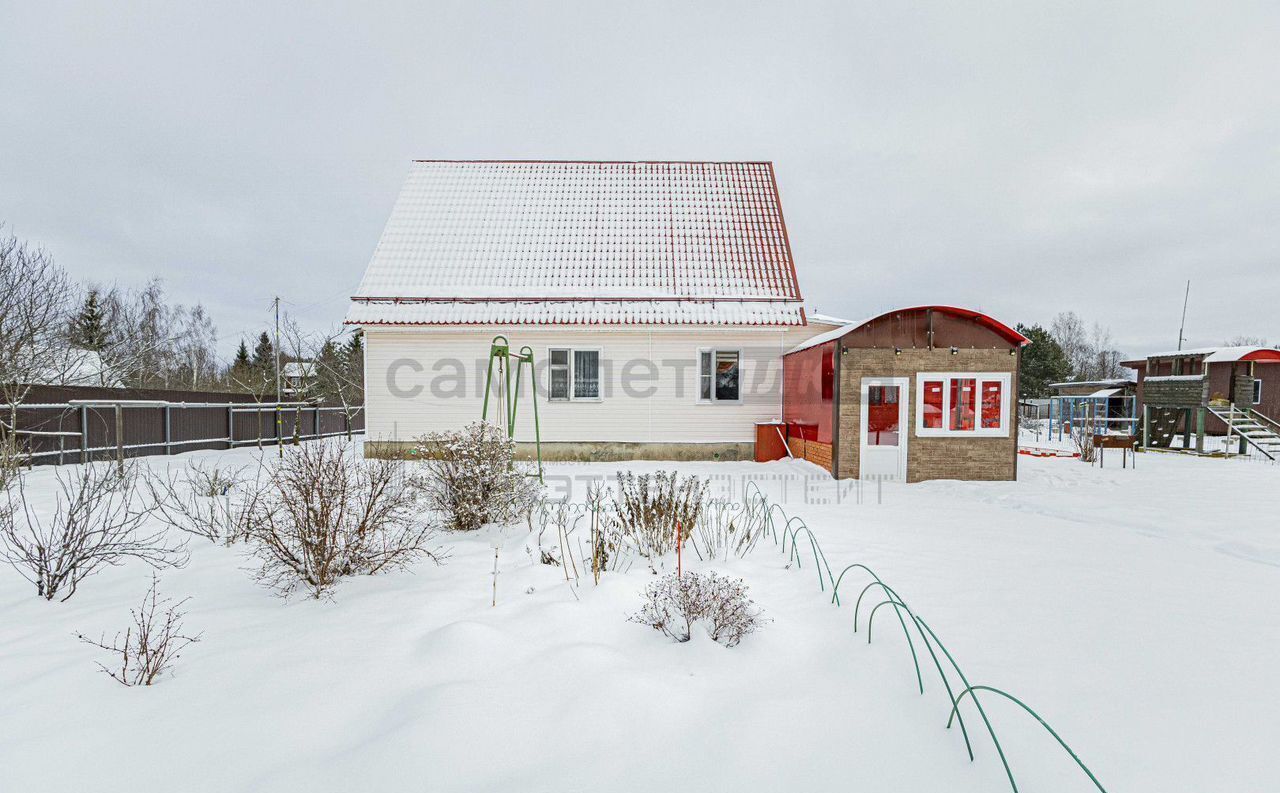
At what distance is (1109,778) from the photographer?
2436 mm

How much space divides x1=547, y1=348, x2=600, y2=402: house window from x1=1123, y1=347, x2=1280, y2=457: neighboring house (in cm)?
1737

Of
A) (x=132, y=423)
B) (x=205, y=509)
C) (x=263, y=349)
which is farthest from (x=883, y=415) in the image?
(x=263, y=349)

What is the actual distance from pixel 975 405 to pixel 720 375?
5394 millimetres

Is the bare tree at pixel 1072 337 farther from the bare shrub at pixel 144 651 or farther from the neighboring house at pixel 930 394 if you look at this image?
the bare shrub at pixel 144 651

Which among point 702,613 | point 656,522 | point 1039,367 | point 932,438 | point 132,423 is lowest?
point 702,613

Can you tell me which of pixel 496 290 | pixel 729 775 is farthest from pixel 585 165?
pixel 729 775

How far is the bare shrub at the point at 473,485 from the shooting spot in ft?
19.8

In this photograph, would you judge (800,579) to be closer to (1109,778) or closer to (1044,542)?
(1109,778)

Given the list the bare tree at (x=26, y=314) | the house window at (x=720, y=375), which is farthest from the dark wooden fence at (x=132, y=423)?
the house window at (x=720, y=375)

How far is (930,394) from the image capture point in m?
10.4

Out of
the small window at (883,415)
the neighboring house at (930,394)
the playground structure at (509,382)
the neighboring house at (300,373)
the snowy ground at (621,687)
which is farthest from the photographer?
the neighboring house at (300,373)

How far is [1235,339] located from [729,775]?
89.9 meters

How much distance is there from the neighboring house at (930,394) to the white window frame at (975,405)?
0.02 metres

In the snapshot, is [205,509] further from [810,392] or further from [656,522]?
[810,392]
